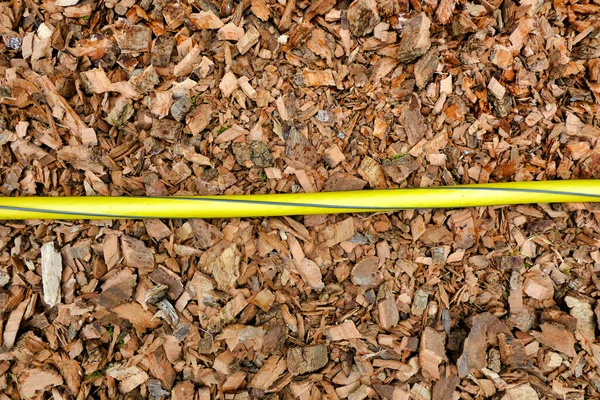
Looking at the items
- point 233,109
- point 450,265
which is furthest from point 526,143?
point 233,109

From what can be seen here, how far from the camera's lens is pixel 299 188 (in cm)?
153

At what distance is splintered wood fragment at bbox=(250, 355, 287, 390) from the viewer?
1.44 metres

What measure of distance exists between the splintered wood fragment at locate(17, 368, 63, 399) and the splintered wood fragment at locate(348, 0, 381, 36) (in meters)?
1.52

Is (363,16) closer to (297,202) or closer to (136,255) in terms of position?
→ (297,202)

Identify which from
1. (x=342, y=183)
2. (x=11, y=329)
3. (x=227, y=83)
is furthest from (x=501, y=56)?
(x=11, y=329)

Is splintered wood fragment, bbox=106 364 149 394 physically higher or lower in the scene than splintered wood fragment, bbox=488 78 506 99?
lower

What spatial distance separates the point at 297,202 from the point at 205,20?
2.28ft

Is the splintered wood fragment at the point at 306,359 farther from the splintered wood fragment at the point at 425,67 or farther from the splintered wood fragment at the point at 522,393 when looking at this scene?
the splintered wood fragment at the point at 425,67

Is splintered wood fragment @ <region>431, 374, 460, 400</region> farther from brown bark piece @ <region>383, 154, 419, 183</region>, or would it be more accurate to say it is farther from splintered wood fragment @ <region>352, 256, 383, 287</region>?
brown bark piece @ <region>383, 154, 419, 183</region>

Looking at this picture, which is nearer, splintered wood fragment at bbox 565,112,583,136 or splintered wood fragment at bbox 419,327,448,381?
splintered wood fragment at bbox 419,327,448,381

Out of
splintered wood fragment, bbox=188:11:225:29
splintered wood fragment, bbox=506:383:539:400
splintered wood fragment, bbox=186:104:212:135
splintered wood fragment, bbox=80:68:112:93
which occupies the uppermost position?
splintered wood fragment, bbox=188:11:225:29

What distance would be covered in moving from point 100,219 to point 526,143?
1481 millimetres

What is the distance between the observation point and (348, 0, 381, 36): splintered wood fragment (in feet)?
4.97

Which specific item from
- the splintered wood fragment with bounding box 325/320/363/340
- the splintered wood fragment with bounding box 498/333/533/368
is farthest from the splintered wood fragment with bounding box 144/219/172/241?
the splintered wood fragment with bounding box 498/333/533/368
